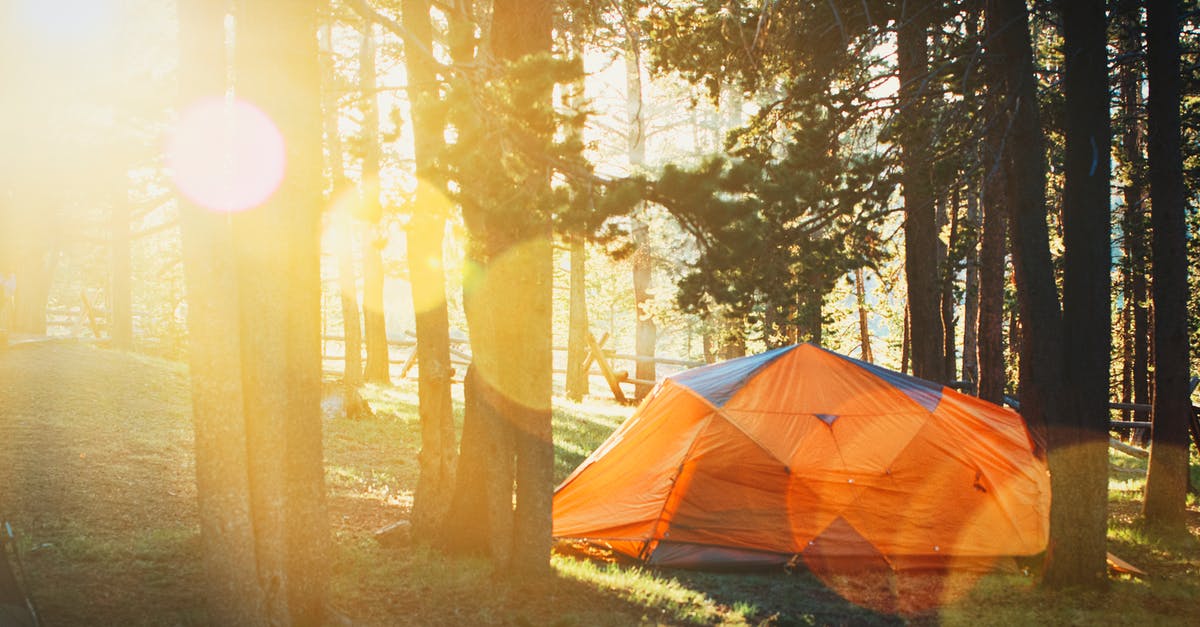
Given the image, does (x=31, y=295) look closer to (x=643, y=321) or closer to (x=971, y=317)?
(x=643, y=321)

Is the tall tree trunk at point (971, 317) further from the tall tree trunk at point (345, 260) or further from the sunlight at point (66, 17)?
the sunlight at point (66, 17)

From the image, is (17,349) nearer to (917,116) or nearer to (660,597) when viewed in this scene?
(660,597)

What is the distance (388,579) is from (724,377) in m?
4.63

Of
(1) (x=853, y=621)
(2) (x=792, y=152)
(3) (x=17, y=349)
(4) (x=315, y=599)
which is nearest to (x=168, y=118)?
(3) (x=17, y=349)

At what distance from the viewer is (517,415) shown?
7.13 m

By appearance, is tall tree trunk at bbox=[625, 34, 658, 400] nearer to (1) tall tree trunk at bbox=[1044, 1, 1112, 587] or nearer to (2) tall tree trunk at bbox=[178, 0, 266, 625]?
(1) tall tree trunk at bbox=[1044, 1, 1112, 587]

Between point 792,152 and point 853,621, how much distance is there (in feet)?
17.0

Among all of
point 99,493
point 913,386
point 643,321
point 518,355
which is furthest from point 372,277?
point 518,355

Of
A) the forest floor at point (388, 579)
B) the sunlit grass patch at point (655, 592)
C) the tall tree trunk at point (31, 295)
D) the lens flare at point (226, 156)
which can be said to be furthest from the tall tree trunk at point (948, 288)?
the tall tree trunk at point (31, 295)

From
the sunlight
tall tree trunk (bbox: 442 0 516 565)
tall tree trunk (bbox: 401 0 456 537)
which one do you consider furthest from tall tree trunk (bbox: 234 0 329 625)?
the sunlight

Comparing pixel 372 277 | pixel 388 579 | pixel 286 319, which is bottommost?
pixel 388 579

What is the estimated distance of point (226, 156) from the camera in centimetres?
556

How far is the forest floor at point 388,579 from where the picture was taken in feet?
20.6

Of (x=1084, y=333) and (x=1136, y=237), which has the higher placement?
(x=1136, y=237)
